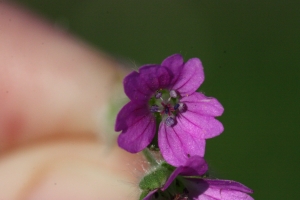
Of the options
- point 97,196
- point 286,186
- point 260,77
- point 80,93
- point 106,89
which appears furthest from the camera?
point 260,77

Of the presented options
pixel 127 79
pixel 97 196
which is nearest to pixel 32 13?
pixel 97 196

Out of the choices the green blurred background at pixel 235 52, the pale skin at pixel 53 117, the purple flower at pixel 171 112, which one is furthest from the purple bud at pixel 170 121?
the green blurred background at pixel 235 52

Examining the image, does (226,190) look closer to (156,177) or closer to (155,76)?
(156,177)

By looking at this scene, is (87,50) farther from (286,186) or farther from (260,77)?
(286,186)

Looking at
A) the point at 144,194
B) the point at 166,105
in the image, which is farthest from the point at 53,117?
the point at 144,194

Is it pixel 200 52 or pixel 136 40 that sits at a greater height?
pixel 136 40
